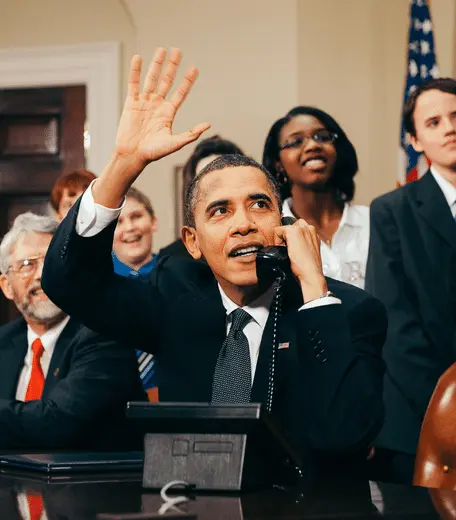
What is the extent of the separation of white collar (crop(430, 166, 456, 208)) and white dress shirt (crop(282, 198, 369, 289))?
356 mm

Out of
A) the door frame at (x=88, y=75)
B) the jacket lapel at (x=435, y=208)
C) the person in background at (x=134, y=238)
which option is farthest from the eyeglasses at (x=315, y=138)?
the door frame at (x=88, y=75)

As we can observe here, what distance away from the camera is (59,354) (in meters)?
2.72

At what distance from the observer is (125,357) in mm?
2574

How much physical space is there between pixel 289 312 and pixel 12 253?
3.96 feet

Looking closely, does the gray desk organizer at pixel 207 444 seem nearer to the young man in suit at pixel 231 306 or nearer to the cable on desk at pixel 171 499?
the cable on desk at pixel 171 499

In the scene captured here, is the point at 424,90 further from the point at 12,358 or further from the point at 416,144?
the point at 12,358

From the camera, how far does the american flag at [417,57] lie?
16.9 feet

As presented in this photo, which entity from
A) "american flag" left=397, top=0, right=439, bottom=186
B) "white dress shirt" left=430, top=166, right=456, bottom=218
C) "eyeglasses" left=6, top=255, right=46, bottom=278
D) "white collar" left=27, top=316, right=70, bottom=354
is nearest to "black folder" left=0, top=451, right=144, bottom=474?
"white collar" left=27, top=316, right=70, bottom=354

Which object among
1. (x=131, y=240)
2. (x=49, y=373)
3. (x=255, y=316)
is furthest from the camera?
(x=131, y=240)

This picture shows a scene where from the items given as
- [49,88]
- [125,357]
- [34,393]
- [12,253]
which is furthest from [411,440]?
[49,88]

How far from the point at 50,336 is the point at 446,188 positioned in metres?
1.29

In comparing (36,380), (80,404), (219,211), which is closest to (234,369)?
(219,211)

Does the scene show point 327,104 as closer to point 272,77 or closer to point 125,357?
point 272,77

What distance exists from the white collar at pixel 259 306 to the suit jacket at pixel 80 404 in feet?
1.74
